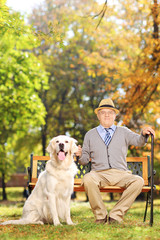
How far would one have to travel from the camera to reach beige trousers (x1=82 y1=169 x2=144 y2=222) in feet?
14.2

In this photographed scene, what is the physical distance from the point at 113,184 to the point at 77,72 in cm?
1121

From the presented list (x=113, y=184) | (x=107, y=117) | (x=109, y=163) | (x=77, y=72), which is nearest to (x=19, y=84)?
(x=77, y=72)

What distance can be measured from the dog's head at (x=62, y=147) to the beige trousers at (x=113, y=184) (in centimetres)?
42

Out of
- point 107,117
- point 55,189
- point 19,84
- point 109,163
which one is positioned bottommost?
point 55,189

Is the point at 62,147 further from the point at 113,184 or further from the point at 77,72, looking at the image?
the point at 77,72

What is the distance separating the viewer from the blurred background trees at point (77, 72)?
9.02 metres

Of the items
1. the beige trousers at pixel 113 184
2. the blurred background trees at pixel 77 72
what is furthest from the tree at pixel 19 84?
the beige trousers at pixel 113 184

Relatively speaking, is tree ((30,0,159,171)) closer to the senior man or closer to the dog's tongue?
the senior man

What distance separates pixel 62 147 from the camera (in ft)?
14.0

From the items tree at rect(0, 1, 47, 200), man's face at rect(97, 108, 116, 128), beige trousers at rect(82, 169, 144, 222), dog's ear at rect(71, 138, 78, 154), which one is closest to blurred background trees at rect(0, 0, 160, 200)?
tree at rect(0, 1, 47, 200)

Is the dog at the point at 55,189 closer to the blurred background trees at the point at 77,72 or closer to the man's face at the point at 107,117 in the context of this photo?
the man's face at the point at 107,117

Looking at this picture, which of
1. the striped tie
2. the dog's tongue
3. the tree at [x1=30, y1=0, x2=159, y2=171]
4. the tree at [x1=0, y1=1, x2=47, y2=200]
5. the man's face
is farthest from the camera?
the tree at [x1=30, y1=0, x2=159, y2=171]

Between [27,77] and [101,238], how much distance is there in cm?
726

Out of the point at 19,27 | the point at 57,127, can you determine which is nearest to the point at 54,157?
the point at 19,27
